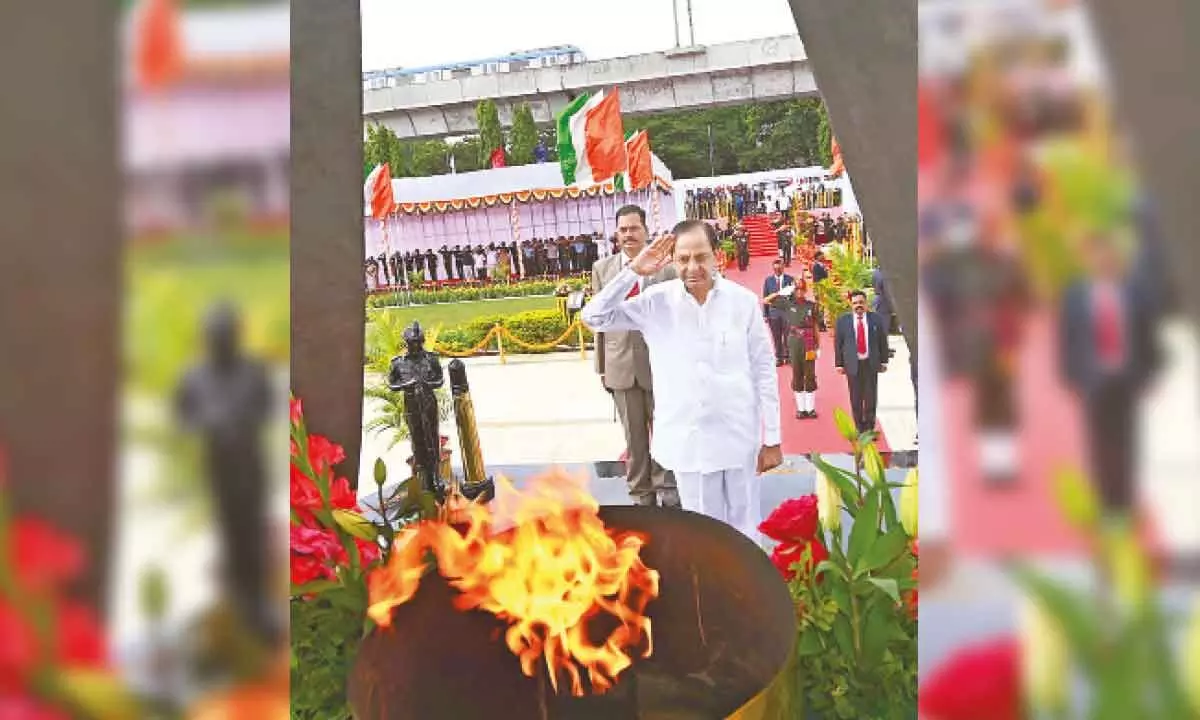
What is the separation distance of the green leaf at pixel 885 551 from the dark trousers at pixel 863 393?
3.65 meters

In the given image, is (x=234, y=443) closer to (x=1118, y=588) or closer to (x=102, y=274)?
(x=102, y=274)

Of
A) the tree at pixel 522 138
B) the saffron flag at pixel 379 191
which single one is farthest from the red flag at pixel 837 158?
the tree at pixel 522 138

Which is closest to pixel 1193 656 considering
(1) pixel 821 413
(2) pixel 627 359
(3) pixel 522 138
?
(2) pixel 627 359

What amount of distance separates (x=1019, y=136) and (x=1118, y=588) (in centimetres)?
22

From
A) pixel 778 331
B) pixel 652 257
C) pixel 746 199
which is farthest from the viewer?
pixel 746 199

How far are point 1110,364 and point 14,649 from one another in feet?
1.85

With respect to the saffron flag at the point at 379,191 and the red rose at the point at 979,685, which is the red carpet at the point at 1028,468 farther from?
the saffron flag at the point at 379,191

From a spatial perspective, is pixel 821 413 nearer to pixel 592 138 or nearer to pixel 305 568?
pixel 592 138

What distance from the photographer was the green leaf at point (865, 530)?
4.01ft

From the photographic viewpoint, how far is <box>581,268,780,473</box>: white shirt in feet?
8.98

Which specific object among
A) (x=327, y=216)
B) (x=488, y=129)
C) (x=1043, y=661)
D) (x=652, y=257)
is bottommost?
(x=1043, y=661)

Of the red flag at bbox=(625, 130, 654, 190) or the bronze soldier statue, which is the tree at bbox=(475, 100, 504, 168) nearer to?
the red flag at bbox=(625, 130, 654, 190)

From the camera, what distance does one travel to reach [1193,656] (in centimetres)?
42

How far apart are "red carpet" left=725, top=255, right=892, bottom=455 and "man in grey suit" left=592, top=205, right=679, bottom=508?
0.93 meters
